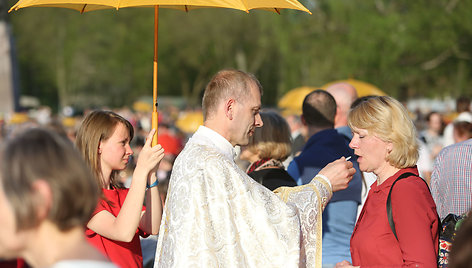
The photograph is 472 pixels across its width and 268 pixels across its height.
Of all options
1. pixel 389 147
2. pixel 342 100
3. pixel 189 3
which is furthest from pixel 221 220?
pixel 342 100

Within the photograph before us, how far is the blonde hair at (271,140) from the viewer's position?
16.1 feet

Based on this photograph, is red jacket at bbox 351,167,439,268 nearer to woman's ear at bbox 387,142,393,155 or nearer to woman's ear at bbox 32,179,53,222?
woman's ear at bbox 387,142,393,155

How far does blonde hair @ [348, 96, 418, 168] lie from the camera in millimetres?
3436

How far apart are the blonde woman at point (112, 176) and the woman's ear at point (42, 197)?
1484 millimetres

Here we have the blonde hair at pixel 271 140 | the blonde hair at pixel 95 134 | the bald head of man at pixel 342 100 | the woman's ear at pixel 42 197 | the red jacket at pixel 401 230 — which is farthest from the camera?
the bald head of man at pixel 342 100

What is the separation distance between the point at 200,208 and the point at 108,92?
174 feet

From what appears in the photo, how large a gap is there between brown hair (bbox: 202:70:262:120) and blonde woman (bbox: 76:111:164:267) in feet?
1.19

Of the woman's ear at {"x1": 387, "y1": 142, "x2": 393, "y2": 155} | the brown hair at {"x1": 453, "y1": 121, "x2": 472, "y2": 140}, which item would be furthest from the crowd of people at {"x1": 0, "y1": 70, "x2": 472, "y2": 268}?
the brown hair at {"x1": 453, "y1": 121, "x2": 472, "y2": 140}

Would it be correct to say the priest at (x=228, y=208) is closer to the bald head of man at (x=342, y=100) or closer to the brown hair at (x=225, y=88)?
the brown hair at (x=225, y=88)

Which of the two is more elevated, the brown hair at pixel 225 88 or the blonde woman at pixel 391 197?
the brown hair at pixel 225 88

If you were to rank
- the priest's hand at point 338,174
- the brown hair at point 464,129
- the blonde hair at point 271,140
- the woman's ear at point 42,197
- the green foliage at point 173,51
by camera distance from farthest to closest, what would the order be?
1. the green foliage at point 173,51
2. the brown hair at point 464,129
3. the blonde hair at point 271,140
4. the priest's hand at point 338,174
5. the woman's ear at point 42,197

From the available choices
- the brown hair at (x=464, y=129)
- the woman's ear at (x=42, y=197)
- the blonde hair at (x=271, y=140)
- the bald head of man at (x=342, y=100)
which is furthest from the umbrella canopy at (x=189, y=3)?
the brown hair at (x=464, y=129)

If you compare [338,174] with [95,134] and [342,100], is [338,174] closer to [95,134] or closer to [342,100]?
[95,134]

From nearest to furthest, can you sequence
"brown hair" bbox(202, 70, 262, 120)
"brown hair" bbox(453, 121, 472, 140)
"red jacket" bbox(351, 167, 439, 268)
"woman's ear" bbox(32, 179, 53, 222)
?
"woman's ear" bbox(32, 179, 53, 222) < "red jacket" bbox(351, 167, 439, 268) < "brown hair" bbox(202, 70, 262, 120) < "brown hair" bbox(453, 121, 472, 140)
